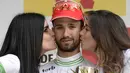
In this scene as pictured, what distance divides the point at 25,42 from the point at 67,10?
268 mm

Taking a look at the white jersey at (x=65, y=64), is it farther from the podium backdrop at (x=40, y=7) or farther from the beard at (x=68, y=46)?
the podium backdrop at (x=40, y=7)

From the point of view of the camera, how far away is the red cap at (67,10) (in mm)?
1341

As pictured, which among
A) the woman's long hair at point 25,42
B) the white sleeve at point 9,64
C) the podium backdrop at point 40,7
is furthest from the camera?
the podium backdrop at point 40,7

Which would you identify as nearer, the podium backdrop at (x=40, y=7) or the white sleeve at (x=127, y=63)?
the white sleeve at (x=127, y=63)

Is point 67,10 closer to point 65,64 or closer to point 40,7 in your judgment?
point 65,64

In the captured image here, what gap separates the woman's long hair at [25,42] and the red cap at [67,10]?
0.41 feet

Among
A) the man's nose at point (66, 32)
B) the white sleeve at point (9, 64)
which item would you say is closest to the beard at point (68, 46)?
the man's nose at point (66, 32)

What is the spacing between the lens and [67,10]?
1.37m

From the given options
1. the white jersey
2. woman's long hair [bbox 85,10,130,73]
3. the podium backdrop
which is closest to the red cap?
woman's long hair [bbox 85,10,130,73]

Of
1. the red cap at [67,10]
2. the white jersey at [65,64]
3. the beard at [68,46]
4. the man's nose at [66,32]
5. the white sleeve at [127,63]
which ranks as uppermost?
the red cap at [67,10]

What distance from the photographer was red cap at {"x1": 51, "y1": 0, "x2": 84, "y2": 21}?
1.34 meters

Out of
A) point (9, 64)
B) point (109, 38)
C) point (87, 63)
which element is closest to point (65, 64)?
point (87, 63)

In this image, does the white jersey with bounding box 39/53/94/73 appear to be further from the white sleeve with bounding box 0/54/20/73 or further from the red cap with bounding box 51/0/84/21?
the white sleeve with bounding box 0/54/20/73

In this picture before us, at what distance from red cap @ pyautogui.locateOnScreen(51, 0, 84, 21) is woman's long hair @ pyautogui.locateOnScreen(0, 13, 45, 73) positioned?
0.13 m
